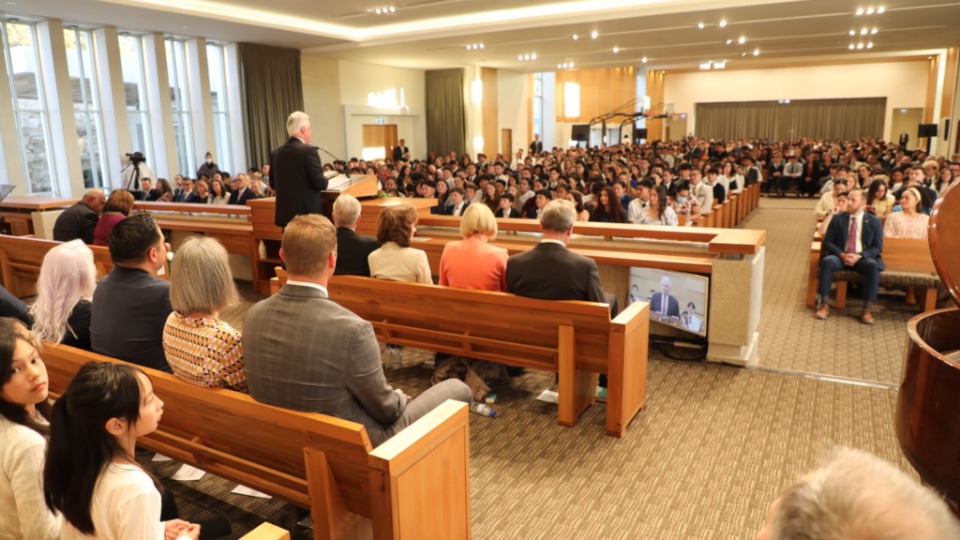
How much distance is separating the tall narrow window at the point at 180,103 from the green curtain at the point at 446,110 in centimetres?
840

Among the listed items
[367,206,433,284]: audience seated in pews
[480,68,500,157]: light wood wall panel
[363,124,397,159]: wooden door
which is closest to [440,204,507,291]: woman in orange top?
[367,206,433,284]: audience seated in pews

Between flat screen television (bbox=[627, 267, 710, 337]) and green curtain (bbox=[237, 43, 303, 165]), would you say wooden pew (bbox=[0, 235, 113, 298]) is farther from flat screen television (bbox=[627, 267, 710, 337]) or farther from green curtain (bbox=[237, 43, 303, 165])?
green curtain (bbox=[237, 43, 303, 165])

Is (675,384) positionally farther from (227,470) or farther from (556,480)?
(227,470)

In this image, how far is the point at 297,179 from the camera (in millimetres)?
5207

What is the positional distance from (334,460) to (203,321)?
0.72 m

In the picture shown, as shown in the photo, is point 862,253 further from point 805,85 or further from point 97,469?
point 805,85

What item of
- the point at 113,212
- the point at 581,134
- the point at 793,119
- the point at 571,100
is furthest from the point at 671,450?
the point at 793,119

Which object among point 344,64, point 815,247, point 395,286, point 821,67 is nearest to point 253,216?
Answer: point 395,286

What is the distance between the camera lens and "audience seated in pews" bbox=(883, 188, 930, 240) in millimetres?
5953

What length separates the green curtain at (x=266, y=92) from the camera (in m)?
14.5

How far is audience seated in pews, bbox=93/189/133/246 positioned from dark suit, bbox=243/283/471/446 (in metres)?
3.96

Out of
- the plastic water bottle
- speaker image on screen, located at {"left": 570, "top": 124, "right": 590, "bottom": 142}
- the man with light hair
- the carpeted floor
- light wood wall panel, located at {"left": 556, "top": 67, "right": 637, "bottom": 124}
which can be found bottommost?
the carpeted floor

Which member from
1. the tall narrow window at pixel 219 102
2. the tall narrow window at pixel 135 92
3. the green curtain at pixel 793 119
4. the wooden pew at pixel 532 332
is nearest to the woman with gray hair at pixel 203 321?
the wooden pew at pixel 532 332

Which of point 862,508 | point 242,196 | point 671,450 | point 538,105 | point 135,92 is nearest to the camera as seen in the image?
point 862,508
